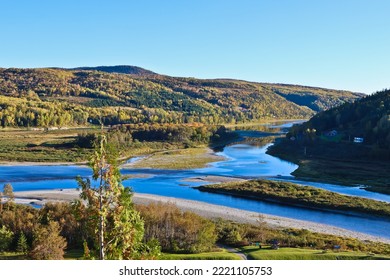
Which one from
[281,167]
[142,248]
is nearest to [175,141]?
[281,167]

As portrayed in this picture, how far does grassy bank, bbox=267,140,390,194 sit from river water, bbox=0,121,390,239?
10.4 ft

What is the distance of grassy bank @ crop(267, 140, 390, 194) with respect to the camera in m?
68.2

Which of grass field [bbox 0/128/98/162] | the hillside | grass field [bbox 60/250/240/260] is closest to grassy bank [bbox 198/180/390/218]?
the hillside

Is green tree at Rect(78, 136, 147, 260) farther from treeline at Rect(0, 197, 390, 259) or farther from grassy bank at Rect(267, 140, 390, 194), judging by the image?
grassy bank at Rect(267, 140, 390, 194)

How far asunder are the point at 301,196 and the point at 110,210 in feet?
149

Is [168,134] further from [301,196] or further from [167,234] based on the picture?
[167,234]

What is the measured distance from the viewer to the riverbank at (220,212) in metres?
40.2

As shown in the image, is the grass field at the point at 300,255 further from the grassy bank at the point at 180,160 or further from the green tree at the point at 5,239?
the grassy bank at the point at 180,160

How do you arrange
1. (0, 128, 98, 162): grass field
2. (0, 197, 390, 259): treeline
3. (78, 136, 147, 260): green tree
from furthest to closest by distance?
(0, 128, 98, 162): grass field
(0, 197, 390, 259): treeline
(78, 136, 147, 260): green tree

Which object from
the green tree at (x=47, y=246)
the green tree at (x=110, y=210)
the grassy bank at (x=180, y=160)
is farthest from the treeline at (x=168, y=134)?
the green tree at (x=110, y=210)

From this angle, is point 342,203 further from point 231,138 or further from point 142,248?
point 231,138

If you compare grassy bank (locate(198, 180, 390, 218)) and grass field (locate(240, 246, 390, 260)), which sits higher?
grass field (locate(240, 246, 390, 260))

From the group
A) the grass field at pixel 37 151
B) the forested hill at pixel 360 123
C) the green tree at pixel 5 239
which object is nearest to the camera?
the green tree at pixel 5 239

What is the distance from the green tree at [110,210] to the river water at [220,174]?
1359 inches
